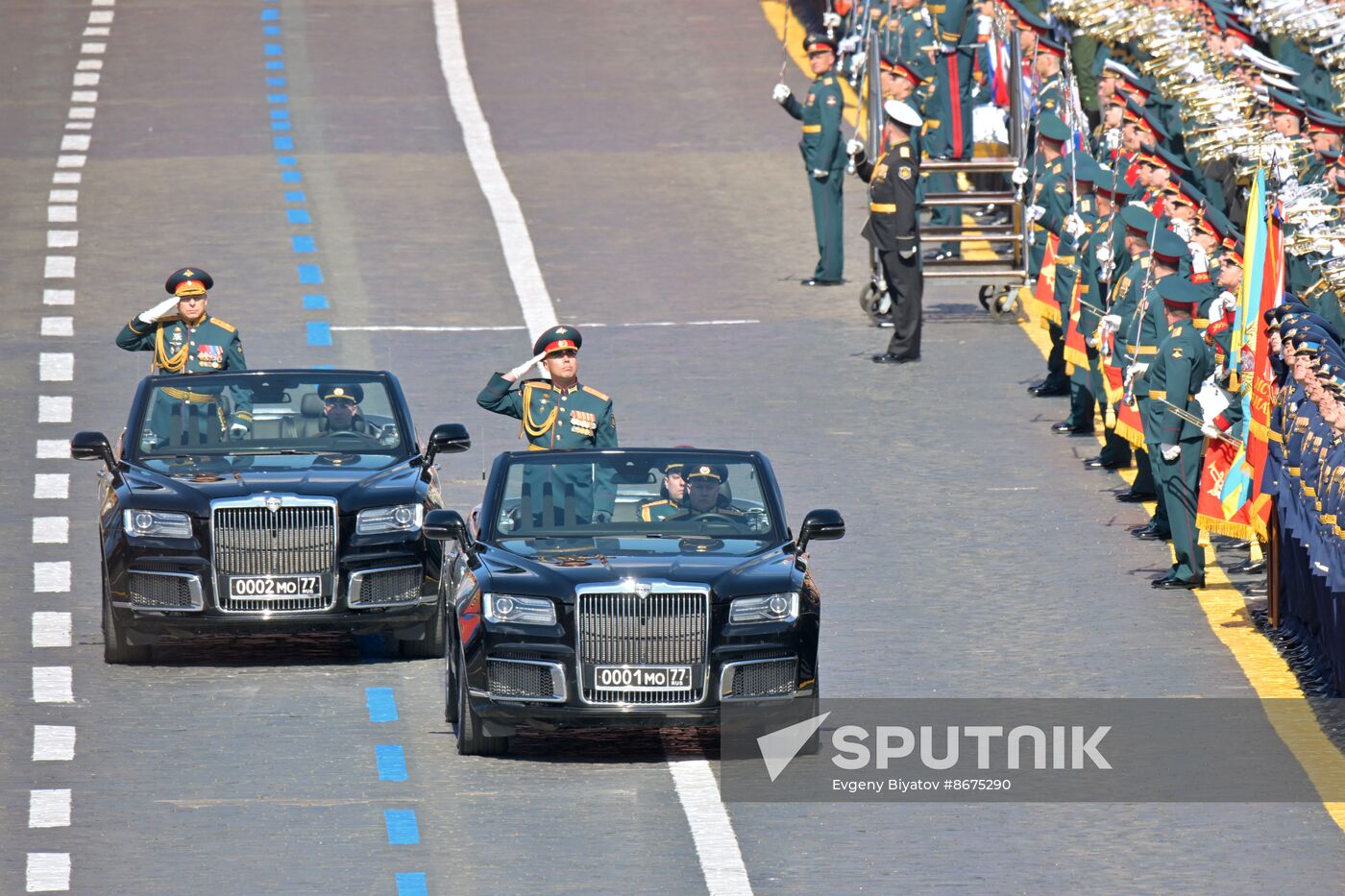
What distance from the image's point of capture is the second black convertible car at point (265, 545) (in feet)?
56.6

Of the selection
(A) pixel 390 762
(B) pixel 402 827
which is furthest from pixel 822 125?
(B) pixel 402 827

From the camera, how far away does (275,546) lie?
682 inches

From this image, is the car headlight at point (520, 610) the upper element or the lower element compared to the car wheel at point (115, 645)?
upper

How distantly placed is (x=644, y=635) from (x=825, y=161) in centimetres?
1565

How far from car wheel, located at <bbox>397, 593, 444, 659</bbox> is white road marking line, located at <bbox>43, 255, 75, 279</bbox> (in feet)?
44.9

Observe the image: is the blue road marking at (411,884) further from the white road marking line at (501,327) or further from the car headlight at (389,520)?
the white road marking line at (501,327)

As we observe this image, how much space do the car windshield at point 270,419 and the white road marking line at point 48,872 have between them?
16.2ft

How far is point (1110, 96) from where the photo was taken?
25188 mm

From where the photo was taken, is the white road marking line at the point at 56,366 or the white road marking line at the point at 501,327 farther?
the white road marking line at the point at 501,327

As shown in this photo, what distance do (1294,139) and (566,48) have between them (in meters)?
22.6

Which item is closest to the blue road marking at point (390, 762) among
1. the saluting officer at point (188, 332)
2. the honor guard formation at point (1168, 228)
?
the honor guard formation at point (1168, 228)

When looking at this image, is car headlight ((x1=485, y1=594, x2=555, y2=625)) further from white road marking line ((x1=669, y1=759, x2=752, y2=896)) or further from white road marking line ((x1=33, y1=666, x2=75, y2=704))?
white road marking line ((x1=33, y1=666, x2=75, y2=704))

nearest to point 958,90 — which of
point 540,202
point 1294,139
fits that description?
point 540,202

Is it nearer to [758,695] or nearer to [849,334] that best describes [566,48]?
[849,334]
